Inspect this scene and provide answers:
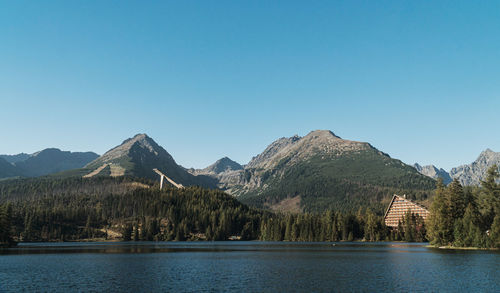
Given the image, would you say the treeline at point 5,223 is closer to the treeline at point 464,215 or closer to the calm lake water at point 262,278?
the calm lake water at point 262,278

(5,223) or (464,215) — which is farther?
(5,223)

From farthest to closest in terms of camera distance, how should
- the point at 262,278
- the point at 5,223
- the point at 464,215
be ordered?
the point at 5,223, the point at 464,215, the point at 262,278

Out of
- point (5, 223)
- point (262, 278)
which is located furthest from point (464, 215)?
point (5, 223)

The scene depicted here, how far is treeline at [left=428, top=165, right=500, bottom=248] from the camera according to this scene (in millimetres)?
138500

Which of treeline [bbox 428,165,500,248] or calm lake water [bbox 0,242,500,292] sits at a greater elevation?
treeline [bbox 428,165,500,248]

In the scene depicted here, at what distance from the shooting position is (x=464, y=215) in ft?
467

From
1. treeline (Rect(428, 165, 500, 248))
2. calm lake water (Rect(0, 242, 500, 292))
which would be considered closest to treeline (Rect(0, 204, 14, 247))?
calm lake water (Rect(0, 242, 500, 292))

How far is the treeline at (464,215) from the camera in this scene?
13850cm

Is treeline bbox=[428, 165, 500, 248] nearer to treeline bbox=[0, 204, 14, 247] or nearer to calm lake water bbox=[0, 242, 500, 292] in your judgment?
calm lake water bbox=[0, 242, 500, 292]

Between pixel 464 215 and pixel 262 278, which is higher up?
pixel 464 215

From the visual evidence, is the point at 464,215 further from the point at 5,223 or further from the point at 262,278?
the point at 5,223

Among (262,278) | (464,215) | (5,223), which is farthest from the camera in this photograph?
(5,223)

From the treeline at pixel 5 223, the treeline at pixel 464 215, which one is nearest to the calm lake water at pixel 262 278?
the treeline at pixel 464 215

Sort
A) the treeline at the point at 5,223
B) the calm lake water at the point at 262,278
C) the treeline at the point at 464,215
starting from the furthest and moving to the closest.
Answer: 1. the treeline at the point at 5,223
2. the treeline at the point at 464,215
3. the calm lake water at the point at 262,278
